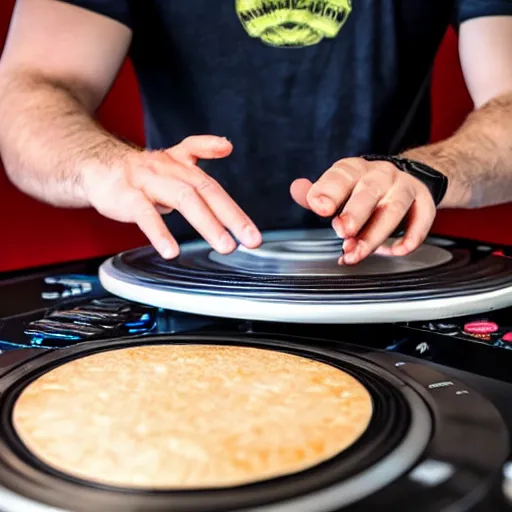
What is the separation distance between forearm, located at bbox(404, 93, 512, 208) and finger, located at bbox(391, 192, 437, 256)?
0.80 feet

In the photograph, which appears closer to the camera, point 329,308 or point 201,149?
point 329,308

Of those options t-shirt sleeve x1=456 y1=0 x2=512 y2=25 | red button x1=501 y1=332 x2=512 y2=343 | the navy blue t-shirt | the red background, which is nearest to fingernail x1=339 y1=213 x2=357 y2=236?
red button x1=501 y1=332 x2=512 y2=343

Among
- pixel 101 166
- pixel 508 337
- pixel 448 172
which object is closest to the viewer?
pixel 508 337

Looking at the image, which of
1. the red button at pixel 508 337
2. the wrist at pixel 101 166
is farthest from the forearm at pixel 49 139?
the red button at pixel 508 337

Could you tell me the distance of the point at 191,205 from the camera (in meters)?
0.82

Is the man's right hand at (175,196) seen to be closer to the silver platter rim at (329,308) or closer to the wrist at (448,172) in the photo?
the silver platter rim at (329,308)

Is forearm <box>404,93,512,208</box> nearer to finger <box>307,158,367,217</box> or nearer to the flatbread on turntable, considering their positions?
finger <box>307,158,367,217</box>

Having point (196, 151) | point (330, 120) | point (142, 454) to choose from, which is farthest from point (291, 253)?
point (330, 120)

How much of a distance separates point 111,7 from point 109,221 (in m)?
0.63

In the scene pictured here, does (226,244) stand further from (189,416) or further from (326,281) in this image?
(189,416)

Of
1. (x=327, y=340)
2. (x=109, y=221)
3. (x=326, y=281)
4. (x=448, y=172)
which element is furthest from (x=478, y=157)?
(x=109, y=221)

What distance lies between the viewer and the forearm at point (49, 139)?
109 centimetres

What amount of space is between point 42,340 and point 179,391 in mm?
204

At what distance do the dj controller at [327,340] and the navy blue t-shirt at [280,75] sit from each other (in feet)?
1.65
